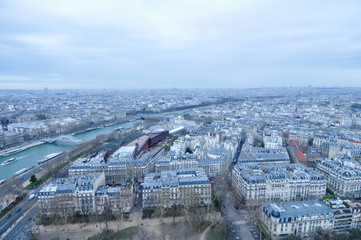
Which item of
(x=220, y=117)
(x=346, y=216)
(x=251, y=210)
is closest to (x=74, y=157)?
(x=251, y=210)

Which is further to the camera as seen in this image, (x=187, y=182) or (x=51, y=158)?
(x=51, y=158)

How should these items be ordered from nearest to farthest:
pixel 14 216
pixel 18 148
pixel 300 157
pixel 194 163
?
pixel 14 216 → pixel 194 163 → pixel 300 157 → pixel 18 148

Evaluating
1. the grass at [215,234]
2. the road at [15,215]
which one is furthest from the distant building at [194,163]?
the road at [15,215]

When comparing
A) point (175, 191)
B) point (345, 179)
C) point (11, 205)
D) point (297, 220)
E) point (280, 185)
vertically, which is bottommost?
point (11, 205)

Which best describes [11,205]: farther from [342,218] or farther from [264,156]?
[342,218]

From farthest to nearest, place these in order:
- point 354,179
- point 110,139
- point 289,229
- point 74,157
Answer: point 110,139
point 74,157
point 354,179
point 289,229

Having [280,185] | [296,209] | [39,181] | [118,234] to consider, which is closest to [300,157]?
[280,185]

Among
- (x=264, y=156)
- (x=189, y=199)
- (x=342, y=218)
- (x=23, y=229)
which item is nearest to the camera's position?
(x=342, y=218)

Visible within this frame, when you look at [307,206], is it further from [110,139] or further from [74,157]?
[110,139]
